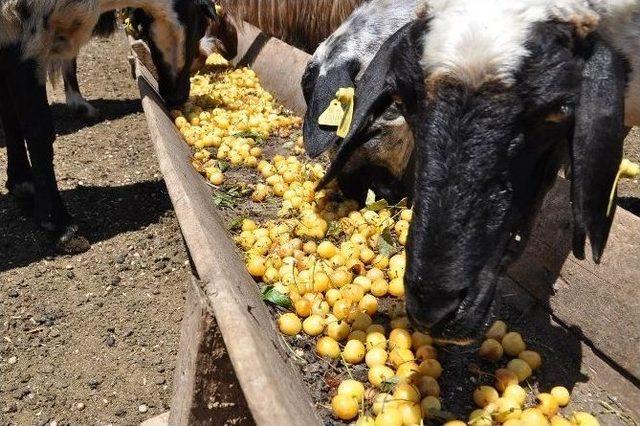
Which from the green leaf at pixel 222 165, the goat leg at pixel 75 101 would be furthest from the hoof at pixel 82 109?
the green leaf at pixel 222 165

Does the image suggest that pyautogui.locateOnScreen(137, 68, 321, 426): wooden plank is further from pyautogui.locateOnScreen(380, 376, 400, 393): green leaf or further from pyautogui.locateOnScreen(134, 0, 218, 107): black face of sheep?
pyautogui.locateOnScreen(134, 0, 218, 107): black face of sheep

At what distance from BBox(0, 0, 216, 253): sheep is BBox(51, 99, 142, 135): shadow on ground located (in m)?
1.92

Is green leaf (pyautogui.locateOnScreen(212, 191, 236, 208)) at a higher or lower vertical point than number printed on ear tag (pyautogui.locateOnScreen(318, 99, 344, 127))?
lower

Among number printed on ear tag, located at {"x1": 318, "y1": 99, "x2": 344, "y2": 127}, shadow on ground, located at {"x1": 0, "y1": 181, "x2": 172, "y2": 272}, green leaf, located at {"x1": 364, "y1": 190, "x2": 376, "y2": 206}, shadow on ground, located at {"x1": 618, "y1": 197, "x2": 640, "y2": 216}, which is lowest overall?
shadow on ground, located at {"x1": 0, "y1": 181, "x2": 172, "y2": 272}

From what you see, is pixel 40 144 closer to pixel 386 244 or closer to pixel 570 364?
pixel 386 244

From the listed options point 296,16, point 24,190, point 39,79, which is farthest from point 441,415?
point 296,16

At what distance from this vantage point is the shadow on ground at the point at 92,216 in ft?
16.6

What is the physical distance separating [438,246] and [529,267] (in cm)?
137

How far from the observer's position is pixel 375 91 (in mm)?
2916

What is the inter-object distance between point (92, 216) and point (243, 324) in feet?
12.9

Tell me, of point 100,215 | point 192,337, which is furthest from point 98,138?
point 192,337

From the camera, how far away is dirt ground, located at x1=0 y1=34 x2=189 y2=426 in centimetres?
364

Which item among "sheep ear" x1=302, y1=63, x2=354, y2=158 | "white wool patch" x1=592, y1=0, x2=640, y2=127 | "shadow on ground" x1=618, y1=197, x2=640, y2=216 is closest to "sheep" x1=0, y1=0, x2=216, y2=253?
"sheep ear" x1=302, y1=63, x2=354, y2=158

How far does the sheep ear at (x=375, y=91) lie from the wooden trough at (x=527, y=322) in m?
0.86
